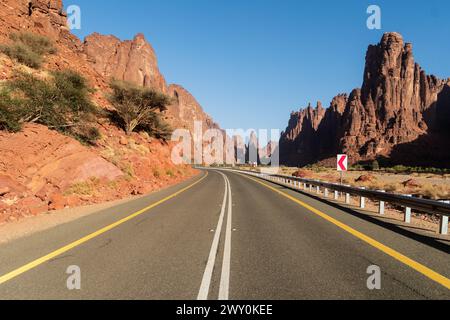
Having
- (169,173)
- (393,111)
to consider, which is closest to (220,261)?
(169,173)

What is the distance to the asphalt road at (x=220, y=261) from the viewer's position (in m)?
3.93

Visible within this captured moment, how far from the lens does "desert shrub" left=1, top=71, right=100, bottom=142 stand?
14.3 meters

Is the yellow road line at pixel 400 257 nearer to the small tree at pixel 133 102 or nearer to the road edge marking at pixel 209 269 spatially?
the road edge marking at pixel 209 269

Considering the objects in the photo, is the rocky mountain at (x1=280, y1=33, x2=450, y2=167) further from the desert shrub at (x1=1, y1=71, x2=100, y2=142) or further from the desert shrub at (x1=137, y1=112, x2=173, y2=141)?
the desert shrub at (x1=1, y1=71, x2=100, y2=142)

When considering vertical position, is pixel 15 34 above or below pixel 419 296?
above

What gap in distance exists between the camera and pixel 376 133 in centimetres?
13075

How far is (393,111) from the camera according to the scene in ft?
429

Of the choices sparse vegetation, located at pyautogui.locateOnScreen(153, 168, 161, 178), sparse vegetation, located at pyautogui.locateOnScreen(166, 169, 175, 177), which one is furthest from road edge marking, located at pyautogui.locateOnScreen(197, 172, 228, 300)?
sparse vegetation, located at pyautogui.locateOnScreen(166, 169, 175, 177)

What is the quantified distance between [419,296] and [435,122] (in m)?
164

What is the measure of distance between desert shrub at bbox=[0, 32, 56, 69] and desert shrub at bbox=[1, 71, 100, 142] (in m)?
4.26

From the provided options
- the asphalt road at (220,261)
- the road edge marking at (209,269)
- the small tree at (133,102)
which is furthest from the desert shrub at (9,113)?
the small tree at (133,102)

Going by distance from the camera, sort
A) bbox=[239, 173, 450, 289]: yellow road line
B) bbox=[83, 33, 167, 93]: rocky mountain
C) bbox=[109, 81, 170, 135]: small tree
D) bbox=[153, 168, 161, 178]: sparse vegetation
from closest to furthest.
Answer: bbox=[239, 173, 450, 289]: yellow road line → bbox=[153, 168, 161, 178]: sparse vegetation → bbox=[109, 81, 170, 135]: small tree → bbox=[83, 33, 167, 93]: rocky mountain
